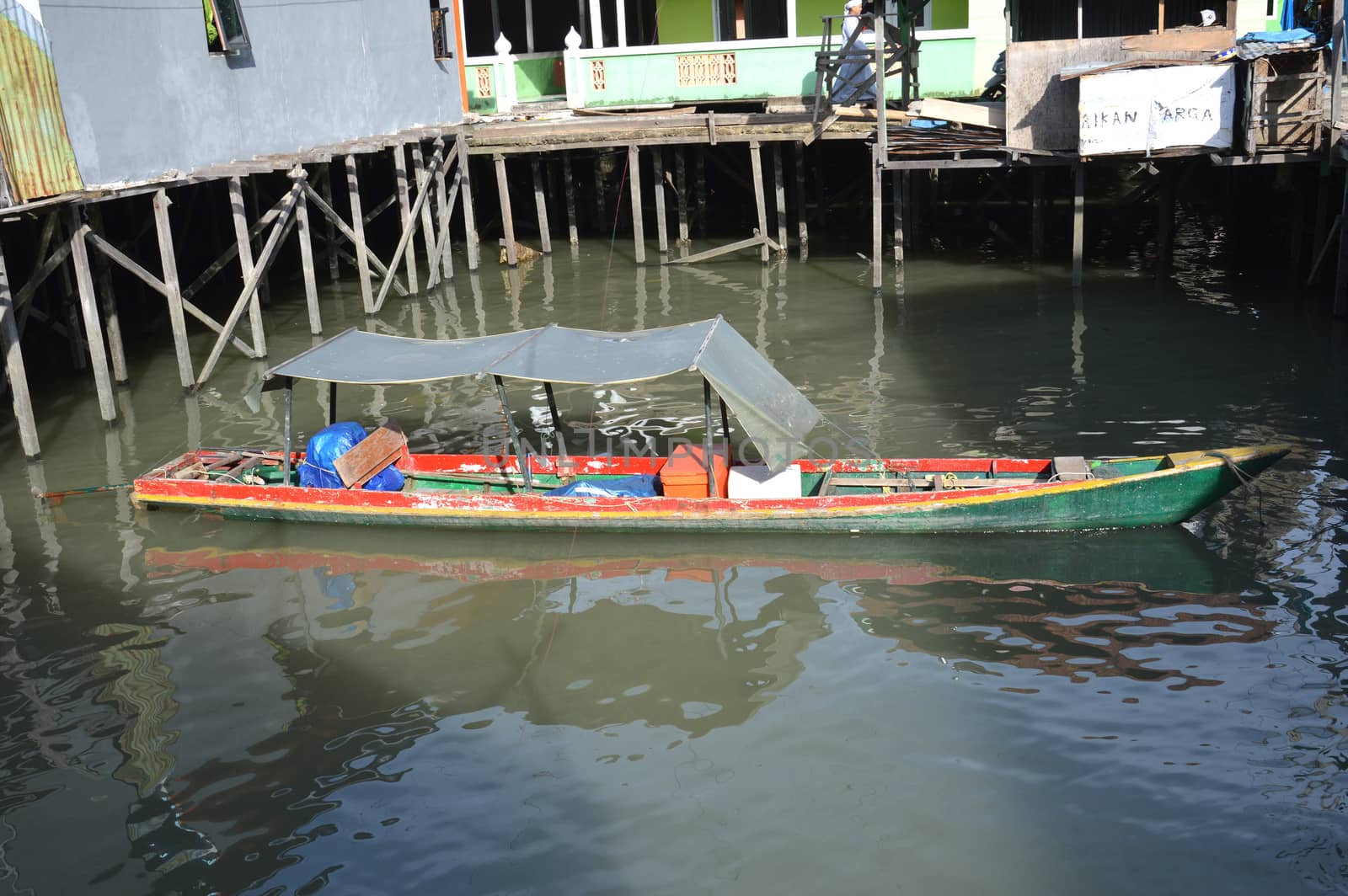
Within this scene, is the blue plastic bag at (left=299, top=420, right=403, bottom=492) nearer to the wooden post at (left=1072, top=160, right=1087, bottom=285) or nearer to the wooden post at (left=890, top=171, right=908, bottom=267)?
the wooden post at (left=1072, top=160, right=1087, bottom=285)

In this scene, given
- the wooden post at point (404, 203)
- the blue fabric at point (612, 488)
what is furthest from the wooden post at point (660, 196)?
the blue fabric at point (612, 488)

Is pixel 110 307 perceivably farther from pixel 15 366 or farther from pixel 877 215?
pixel 877 215

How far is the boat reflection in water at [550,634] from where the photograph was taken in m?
7.21

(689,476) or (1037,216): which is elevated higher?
(1037,216)

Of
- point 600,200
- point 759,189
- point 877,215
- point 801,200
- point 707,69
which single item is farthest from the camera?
point 600,200

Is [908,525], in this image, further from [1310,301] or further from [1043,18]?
[1043,18]

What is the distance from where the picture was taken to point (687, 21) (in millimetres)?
24344

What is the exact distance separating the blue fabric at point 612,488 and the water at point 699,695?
1.36 ft

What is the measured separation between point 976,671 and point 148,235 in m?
17.2

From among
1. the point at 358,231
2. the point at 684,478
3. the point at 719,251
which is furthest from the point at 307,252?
the point at 684,478

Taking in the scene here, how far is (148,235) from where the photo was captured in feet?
66.8

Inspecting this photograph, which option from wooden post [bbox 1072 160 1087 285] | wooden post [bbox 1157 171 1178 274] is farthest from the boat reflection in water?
wooden post [bbox 1157 171 1178 274]

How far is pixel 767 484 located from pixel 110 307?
9.19 meters

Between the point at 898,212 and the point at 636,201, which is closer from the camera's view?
the point at 898,212
